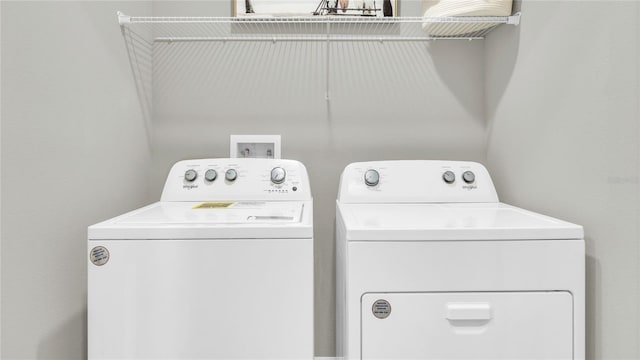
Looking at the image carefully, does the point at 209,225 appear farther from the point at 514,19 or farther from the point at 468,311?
the point at 514,19

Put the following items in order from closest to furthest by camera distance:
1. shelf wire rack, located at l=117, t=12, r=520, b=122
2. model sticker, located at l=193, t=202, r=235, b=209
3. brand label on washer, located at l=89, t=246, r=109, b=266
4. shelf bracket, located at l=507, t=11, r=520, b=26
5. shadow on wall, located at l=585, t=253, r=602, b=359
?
brand label on washer, located at l=89, t=246, r=109, b=266 < shadow on wall, located at l=585, t=253, r=602, b=359 < model sticker, located at l=193, t=202, r=235, b=209 < shelf bracket, located at l=507, t=11, r=520, b=26 < shelf wire rack, located at l=117, t=12, r=520, b=122

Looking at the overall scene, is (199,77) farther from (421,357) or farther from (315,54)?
(421,357)

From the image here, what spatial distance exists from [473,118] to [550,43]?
0.52 m

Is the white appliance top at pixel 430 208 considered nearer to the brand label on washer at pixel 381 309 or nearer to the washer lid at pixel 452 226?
the washer lid at pixel 452 226

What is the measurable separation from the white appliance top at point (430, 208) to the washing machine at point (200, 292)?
0.62 feet

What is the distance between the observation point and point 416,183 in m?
1.40

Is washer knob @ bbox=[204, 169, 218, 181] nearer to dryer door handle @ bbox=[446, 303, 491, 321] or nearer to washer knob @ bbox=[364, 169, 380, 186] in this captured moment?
washer knob @ bbox=[364, 169, 380, 186]

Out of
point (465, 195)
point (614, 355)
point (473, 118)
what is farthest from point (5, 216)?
A: point (473, 118)

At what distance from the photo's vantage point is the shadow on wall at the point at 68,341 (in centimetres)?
98

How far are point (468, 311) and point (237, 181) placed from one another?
0.90m

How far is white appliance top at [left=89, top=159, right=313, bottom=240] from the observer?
2.78 feet

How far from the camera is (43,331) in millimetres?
959

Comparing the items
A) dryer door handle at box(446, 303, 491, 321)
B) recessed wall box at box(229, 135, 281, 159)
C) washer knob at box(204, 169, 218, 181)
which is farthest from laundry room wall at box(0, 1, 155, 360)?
dryer door handle at box(446, 303, 491, 321)

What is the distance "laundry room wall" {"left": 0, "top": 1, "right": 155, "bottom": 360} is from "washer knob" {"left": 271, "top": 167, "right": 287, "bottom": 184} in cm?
55
